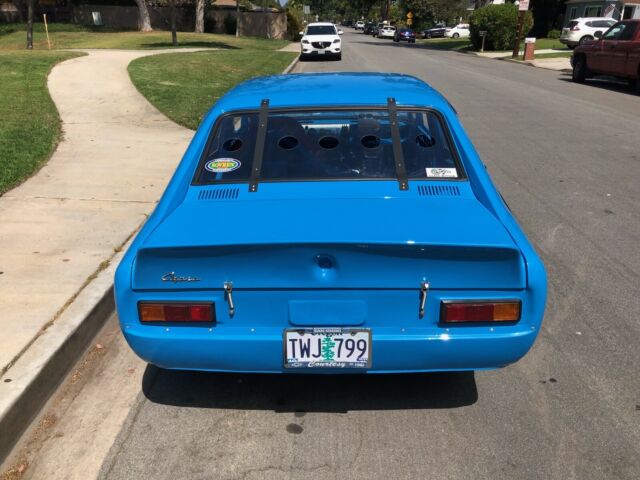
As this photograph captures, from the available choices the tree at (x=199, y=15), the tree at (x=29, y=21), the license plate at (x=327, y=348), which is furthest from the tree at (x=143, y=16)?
the license plate at (x=327, y=348)

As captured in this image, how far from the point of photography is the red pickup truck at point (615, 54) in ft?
55.3

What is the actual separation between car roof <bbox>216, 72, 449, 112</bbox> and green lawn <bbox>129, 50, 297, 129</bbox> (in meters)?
6.81

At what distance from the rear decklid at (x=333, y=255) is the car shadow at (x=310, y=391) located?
0.85m

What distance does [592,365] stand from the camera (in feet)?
11.8

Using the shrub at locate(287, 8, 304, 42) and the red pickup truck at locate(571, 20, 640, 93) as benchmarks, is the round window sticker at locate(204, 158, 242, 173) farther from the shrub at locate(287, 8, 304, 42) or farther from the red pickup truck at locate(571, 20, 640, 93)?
the shrub at locate(287, 8, 304, 42)

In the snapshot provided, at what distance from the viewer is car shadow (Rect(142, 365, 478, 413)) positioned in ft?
10.6

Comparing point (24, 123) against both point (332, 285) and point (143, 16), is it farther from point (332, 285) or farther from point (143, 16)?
point (143, 16)

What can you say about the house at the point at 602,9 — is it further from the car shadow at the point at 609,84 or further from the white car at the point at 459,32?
the car shadow at the point at 609,84

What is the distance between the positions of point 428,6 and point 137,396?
243 feet

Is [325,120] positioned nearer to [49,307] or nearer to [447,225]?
[447,225]

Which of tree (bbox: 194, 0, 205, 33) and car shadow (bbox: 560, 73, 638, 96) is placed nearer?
car shadow (bbox: 560, 73, 638, 96)

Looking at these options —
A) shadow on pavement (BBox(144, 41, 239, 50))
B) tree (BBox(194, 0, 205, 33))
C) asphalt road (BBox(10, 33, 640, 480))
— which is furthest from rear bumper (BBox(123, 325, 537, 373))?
tree (BBox(194, 0, 205, 33))

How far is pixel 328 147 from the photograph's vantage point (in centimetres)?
348

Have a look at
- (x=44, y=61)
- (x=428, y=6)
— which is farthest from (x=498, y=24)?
(x=428, y=6)
